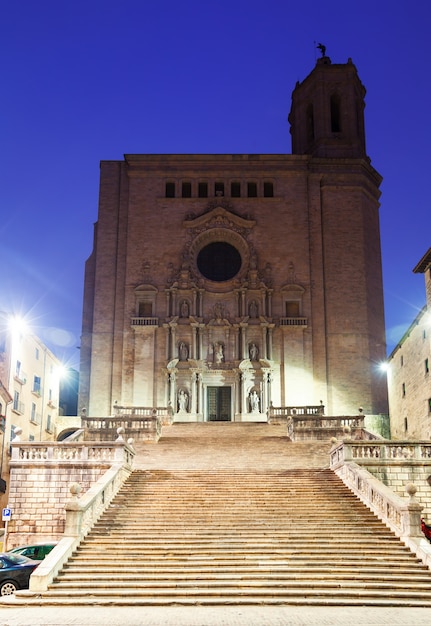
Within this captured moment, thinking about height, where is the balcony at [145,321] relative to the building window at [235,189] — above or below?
below

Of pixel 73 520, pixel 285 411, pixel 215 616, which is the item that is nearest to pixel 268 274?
pixel 285 411

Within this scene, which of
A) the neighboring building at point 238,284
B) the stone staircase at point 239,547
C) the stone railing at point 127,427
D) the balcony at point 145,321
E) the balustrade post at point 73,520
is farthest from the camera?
the balcony at point 145,321

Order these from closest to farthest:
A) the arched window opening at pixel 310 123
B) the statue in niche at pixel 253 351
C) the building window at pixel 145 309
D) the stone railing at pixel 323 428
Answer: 1. the stone railing at pixel 323 428
2. the statue in niche at pixel 253 351
3. the building window at pixel 145 309
4. the arched window opening at pixel 310 123

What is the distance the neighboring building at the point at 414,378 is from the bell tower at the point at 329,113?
1144cm

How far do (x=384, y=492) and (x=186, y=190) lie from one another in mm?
27137

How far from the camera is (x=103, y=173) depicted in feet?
139

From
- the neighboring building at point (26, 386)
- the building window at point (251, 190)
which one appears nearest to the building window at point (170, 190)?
the building window at point (251, 190)

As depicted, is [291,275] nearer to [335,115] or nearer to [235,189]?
[235,189]

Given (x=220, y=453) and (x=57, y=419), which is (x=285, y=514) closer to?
(x=220, y=453)

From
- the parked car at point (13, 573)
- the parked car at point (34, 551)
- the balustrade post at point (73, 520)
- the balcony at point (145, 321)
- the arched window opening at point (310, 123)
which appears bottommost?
the parked car at point (13, 573)

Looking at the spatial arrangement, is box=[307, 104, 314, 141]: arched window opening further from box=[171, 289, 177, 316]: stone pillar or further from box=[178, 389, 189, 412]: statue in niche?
box=[178, 389, 189, 412]: statue in niche

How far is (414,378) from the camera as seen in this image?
3672cm

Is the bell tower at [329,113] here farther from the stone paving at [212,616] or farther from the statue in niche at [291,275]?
the stone paving at [212,616]

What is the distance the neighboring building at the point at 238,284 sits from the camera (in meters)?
38.5
